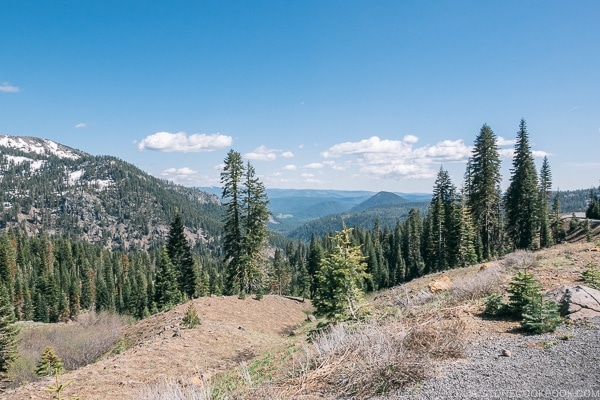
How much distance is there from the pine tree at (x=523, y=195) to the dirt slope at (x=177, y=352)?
33088 millimetres

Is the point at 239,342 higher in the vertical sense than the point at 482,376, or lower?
lower

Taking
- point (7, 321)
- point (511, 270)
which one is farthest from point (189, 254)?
point (511, 270)

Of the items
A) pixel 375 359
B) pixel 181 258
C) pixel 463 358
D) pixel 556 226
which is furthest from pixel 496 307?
pixel 556 226

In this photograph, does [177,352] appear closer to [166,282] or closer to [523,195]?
[166,282]

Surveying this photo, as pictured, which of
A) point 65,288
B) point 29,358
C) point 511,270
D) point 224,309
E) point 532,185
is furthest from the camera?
point 65,288

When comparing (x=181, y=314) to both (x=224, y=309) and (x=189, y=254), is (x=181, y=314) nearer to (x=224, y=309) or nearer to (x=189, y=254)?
(x=224, y=309)

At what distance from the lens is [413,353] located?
5.03 metres

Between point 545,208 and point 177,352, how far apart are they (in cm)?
5915

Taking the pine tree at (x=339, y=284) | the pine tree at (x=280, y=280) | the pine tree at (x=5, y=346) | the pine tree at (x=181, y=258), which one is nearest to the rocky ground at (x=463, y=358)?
the pine tree at (x=339, y=284)

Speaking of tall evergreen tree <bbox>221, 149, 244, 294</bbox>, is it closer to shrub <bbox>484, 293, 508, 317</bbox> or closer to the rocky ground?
the rocky ground

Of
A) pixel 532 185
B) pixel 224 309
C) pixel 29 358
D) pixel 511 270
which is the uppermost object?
pixel 532 185

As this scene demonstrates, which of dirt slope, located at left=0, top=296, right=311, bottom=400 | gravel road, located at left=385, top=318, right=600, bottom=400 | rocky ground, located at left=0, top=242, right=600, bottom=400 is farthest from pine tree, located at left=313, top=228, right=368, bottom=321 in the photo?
gravel road, located at left=385, top=318, right=600, bottom=400

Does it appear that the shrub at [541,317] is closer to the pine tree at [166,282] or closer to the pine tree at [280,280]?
the pine tree at [166,282]

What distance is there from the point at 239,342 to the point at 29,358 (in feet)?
99.3
